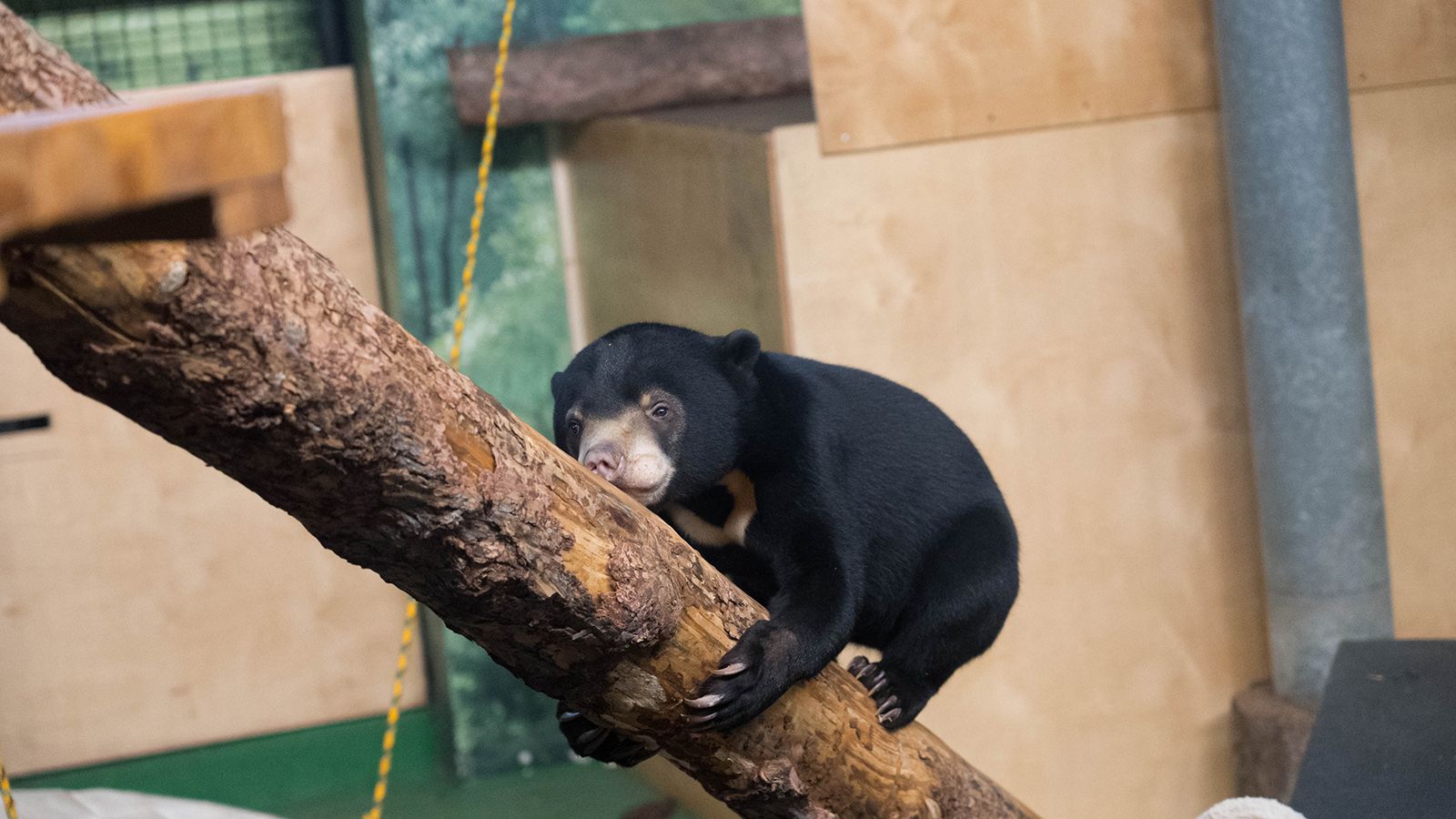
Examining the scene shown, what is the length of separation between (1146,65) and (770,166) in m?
0.98

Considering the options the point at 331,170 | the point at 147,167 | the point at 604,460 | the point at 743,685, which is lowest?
the point at 743,685

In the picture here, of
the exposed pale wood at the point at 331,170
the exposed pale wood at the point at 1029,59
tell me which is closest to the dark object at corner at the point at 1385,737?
the exposed pale wood at the point at 1029,59

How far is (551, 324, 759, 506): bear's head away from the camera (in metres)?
1.96

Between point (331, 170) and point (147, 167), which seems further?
point (331, 170)

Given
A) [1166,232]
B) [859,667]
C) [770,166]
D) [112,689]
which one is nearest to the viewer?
[859,667]

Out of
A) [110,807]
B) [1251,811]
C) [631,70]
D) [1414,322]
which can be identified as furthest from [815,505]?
[631,70]

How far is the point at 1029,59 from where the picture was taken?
365 cm

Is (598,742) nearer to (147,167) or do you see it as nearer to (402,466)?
(402,466)

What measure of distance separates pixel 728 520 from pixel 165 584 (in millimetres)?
3358

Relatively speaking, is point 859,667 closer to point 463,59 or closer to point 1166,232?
point 1166,232

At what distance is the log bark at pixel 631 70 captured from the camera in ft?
14.5

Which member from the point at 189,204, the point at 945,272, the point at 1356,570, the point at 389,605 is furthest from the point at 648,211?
the point at 189,204

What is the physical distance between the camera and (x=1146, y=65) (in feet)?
12.2

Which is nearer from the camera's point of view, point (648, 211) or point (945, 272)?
point (945, 272)
